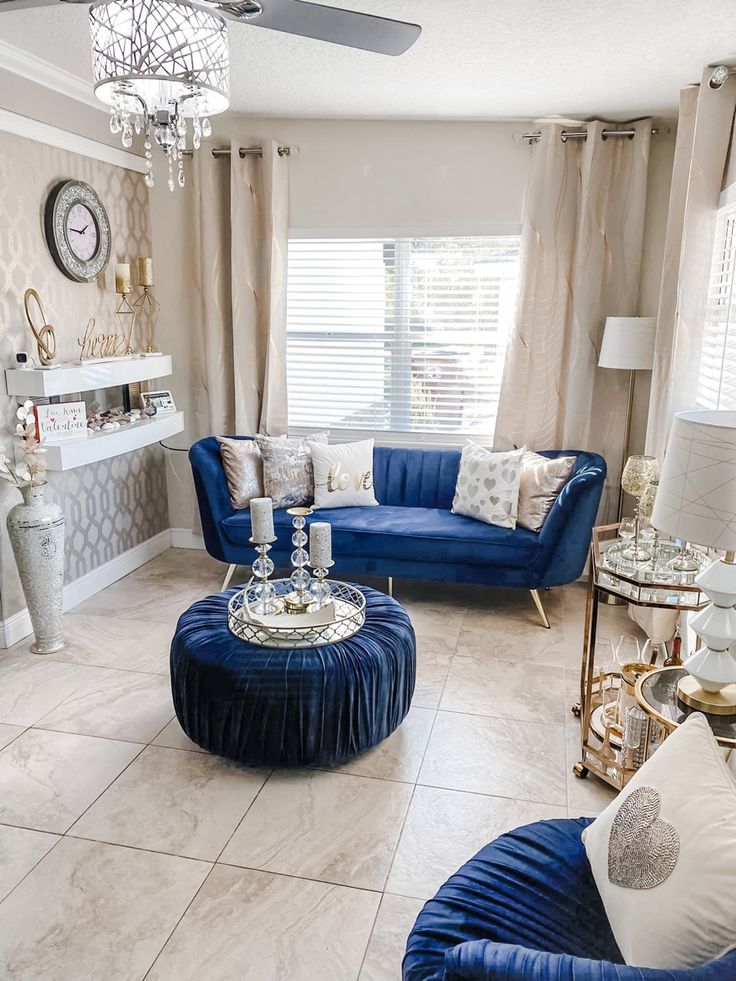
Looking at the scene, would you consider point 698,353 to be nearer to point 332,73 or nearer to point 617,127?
point 617,127

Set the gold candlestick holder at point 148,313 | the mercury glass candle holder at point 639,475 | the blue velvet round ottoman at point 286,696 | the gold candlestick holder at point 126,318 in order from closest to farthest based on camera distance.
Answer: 1. the blue velvet round ottoman at point 286,696
2. the mercury glass candle holder at point 639,475
3. the gold candlestick holder at point 126,318
4. the gold candlestick holder at point 148,313

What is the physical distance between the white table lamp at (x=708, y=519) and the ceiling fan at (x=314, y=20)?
1.21m

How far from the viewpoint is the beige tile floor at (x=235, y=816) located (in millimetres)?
2010

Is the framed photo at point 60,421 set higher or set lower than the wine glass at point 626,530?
higher

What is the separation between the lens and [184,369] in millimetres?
5039

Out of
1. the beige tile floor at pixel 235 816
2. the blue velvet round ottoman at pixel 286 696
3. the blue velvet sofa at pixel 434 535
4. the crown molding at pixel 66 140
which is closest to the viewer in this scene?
the beige tile floor at pixel 235 816

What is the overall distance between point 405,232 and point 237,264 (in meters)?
1.02

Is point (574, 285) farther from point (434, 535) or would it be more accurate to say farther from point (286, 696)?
point (286, 696)

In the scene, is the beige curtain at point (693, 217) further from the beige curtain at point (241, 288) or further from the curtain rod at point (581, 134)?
the beige curtain at point (241, 288)

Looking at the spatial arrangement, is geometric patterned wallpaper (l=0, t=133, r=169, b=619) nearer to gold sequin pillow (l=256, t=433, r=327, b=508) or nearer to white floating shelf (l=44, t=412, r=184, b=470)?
white floating shelf (l=44, t=412, r=184, b=470)

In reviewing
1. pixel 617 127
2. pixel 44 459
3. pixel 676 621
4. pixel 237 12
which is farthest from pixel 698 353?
pixel 44 459

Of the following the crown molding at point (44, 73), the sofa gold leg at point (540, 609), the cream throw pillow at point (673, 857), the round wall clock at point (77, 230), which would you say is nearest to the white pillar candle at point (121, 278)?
the round wall clock at point (77, 230)

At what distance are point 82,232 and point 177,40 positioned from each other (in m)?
2.56

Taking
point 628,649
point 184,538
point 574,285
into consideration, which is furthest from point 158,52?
point 184,538
